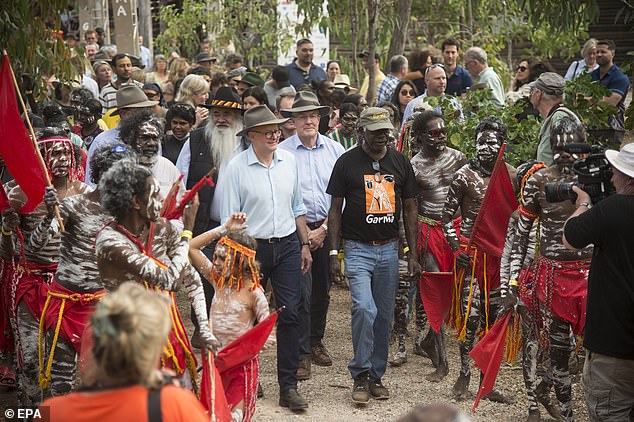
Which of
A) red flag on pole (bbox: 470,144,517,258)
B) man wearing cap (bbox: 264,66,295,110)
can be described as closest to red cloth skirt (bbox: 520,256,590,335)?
red flag on pole (bbox: 470,144,517,258)

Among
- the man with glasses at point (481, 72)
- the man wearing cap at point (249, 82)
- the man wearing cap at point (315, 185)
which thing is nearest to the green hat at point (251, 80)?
the man wearing cap at point (249, 82)

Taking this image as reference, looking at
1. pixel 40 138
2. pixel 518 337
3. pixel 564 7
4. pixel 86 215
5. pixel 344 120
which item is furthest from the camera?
pixel 344 120

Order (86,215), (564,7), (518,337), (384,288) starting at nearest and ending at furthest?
(86,215) < (518,337) < (384,288) < (564,7)

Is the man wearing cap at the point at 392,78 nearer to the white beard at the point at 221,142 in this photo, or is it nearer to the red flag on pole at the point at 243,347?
the white beard at the point at 221,142

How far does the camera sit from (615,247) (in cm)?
532

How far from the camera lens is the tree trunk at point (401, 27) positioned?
1403 centimetres

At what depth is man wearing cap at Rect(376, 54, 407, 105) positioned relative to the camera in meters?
13.3

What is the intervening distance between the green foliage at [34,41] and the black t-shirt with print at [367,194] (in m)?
2.46

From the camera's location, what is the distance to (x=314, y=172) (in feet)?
28.5

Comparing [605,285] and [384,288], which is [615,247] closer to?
[605,285]

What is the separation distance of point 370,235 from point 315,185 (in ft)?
3.77

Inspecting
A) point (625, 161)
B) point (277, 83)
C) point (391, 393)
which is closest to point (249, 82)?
point (277, 83)

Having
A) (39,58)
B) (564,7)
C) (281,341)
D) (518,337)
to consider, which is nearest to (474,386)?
(518,337)

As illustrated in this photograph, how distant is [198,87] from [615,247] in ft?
21.7
